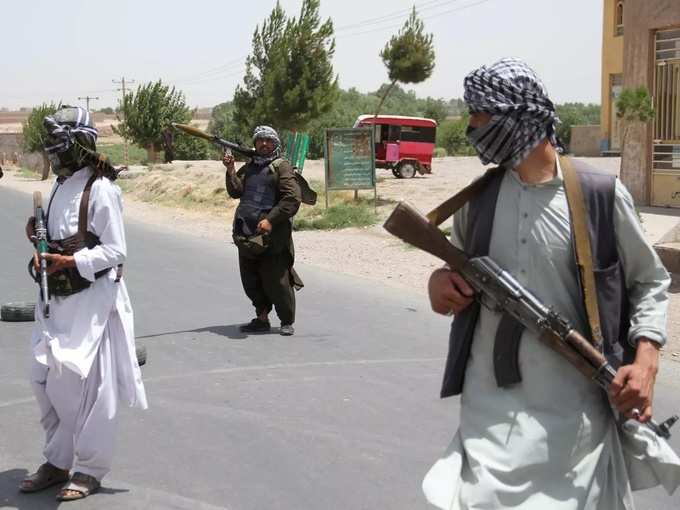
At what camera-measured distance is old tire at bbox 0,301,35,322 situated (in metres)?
9.02

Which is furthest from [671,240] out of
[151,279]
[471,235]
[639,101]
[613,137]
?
[613,137]

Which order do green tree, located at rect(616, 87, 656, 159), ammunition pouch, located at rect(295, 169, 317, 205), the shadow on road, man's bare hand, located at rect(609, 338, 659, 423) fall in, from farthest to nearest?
Answer: green tree, located at rect(616, 87, 656, 159) → ammunition pouch, located at rect(295, 169, 317, 205) → the shadow on road → man's bare hand, located at rect(609, 338, 659, 423)

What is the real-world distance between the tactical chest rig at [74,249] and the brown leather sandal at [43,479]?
0.82 m

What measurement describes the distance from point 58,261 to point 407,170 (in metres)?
27.9

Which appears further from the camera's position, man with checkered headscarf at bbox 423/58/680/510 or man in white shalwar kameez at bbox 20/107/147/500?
man in white shalwar kameez at bbox 20/107/147/500

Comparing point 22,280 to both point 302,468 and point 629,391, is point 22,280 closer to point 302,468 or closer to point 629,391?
point 302,468

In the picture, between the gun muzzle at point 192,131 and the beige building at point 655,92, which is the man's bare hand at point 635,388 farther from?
the beige building at point 655,92

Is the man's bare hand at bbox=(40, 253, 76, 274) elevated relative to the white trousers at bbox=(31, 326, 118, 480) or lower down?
elevated

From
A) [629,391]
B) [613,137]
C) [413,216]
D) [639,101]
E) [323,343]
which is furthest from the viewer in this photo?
[613,137]

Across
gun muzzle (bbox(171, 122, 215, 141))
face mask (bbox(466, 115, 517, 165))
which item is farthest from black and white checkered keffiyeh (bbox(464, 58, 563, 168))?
gun muzzle (bbox(171, 122, 215, 141))

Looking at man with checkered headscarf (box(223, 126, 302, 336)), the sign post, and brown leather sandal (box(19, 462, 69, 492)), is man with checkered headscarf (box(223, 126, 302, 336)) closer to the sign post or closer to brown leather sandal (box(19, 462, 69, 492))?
brown leather sandal (box(19, 462, 69, 492))

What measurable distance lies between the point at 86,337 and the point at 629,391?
2.62 meters

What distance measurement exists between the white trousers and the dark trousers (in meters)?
3.94

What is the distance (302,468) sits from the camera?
4938mm
